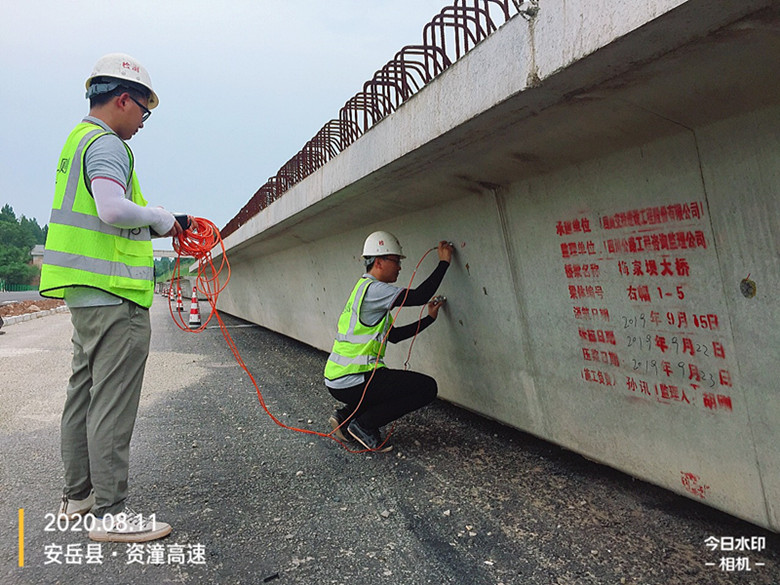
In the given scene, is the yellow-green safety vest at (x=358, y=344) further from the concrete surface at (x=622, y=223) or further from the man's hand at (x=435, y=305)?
the concrete surface at (x=622, y=223)

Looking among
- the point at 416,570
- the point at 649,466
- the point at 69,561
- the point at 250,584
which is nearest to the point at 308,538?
the point at 250,584

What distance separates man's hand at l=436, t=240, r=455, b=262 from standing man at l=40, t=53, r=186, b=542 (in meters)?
2.12

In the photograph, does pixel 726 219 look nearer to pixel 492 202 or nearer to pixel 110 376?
pixel 492 202

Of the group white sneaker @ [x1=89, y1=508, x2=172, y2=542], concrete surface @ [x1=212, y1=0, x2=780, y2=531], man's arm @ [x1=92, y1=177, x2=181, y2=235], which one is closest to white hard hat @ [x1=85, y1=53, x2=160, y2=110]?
man's arm @ [x1=92, y1=177, x2=181, y2=235]

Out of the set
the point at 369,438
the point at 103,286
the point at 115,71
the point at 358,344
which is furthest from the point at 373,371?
the point at 115,71

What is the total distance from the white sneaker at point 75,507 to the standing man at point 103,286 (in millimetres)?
105

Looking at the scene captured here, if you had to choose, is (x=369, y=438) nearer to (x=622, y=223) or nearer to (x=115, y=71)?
(x=622, y=223)

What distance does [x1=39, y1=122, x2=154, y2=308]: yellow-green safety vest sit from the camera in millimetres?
2643

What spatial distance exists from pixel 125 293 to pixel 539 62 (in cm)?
220

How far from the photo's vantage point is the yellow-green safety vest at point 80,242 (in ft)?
8.67

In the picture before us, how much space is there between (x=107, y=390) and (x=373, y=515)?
1.51m

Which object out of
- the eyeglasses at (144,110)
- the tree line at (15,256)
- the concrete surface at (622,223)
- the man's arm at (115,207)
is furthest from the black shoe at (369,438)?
the tree line at (15,256)

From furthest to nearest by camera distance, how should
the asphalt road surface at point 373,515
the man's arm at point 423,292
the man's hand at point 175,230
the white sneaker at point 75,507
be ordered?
the man's arm at point 423,292 < the man's hand at point 175,230 < the white sneaker at point 75,507 < the asphalt road surface at point 373,515

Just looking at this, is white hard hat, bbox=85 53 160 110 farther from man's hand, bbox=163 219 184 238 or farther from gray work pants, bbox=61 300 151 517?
gray work pants, bbox=61 300 151 517
